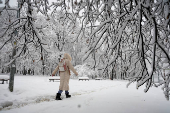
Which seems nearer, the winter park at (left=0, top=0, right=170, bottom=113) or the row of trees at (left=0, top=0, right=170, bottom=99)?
the row of trees at (left=0, top=0, right=170, bottom=99)

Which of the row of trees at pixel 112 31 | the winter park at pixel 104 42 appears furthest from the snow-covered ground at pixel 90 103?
the row of trees at pixel 112 31

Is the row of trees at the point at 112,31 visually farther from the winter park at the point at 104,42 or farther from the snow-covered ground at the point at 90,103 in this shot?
the snow-covered ground at the point at 90,103

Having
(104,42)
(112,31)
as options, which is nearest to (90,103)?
(104,42)

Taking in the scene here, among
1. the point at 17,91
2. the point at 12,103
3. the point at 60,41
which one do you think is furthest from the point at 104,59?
the point at 60,41

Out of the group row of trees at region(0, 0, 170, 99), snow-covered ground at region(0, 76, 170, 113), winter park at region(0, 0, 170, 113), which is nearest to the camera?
row of trees at region(0, 0, 170, 99)

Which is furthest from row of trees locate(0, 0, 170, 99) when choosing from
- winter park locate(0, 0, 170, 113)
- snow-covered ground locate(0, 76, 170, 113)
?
snow-covered ground locate(0, 76, 170, 113)

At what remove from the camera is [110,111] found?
2.48 metres

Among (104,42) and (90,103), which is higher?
(104,42)

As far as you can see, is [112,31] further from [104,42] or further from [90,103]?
[90,103]

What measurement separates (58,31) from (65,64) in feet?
48.9

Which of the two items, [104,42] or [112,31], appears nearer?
[112,31]

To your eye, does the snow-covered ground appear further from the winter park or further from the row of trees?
the row of trees

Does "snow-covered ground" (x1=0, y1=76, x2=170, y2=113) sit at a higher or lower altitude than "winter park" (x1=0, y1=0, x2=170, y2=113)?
lower

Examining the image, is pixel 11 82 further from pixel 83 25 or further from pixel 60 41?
pixel 60 41
